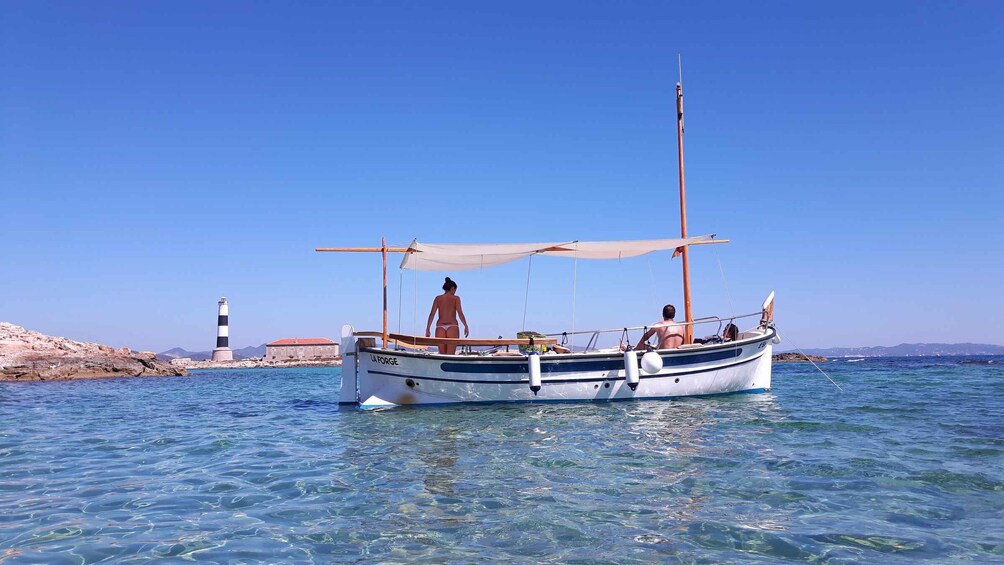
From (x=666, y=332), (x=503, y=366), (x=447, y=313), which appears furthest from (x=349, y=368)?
(x=666, y=332)

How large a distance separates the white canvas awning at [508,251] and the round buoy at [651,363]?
3.18 metres

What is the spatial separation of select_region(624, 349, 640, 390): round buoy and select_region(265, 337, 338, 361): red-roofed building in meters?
104

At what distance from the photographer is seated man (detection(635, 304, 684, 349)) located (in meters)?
15.9

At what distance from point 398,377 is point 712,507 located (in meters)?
10.4

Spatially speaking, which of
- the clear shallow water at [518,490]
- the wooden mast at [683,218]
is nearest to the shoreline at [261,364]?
the wooden mast at [683,218]

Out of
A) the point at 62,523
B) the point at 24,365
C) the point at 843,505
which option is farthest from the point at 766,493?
the point at 24,365

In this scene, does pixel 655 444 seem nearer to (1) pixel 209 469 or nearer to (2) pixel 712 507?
(2) pixel 712 507

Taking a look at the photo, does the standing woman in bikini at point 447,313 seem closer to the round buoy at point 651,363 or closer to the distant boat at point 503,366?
the distant boat at point 503,366

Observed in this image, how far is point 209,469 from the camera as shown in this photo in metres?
7.88

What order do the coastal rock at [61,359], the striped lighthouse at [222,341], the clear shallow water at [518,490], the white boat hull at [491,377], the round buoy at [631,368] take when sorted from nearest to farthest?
the clear shallow water at [518,490]
the white boat hull at [491,377]
the round buoy at [631,368]
the coastal rock at [61,359]
the striped lighthouse at [222,341]

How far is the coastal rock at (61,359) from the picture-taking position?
119 feet

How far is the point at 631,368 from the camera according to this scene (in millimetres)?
15312

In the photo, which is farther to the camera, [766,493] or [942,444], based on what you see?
[942,444]

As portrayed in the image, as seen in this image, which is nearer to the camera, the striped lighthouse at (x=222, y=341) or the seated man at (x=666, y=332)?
the seated man at (x=666, y=332)
